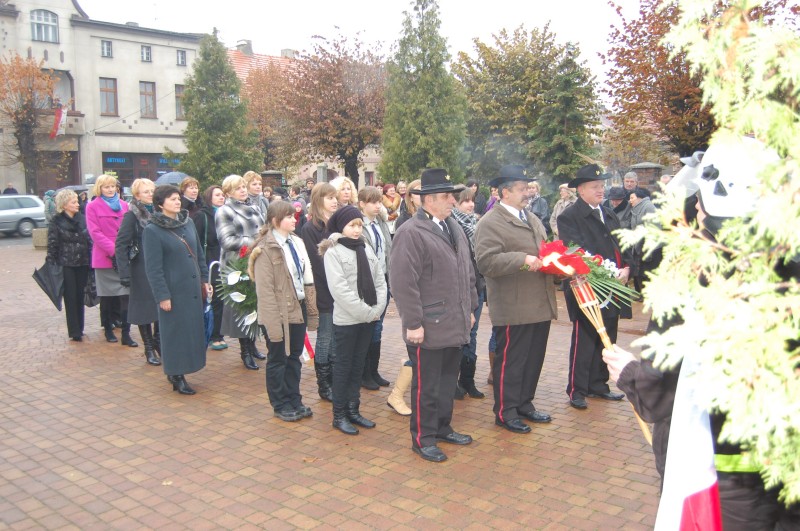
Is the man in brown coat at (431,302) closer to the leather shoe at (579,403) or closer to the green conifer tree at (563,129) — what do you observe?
the leather shoe at (579,403)

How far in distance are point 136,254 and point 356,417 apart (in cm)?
335

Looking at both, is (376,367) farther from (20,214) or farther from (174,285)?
(20,214)

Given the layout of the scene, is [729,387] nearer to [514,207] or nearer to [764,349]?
[764,349]

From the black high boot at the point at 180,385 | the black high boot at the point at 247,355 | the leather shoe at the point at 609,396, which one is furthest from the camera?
the black high boot at the point at 247,355

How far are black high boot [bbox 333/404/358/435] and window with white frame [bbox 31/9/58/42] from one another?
125ft

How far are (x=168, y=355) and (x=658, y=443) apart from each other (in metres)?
5.12

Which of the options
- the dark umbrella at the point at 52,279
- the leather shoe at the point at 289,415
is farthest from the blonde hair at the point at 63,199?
the leather shoe at the point at 289,415

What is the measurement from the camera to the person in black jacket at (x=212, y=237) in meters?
8.46

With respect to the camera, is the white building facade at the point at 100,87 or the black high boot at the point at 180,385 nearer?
the black high boot at the point at 180,385

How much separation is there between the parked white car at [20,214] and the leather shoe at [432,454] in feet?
90.4

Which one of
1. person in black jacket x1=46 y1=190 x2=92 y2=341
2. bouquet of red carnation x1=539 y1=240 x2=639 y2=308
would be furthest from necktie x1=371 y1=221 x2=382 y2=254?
person in black jacket x1=46 y1=190 x2=92 y2=341

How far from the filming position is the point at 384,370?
7.89 metres

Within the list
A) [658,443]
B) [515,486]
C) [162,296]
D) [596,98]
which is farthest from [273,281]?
[596,98]

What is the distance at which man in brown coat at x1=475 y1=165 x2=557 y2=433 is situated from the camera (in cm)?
575
